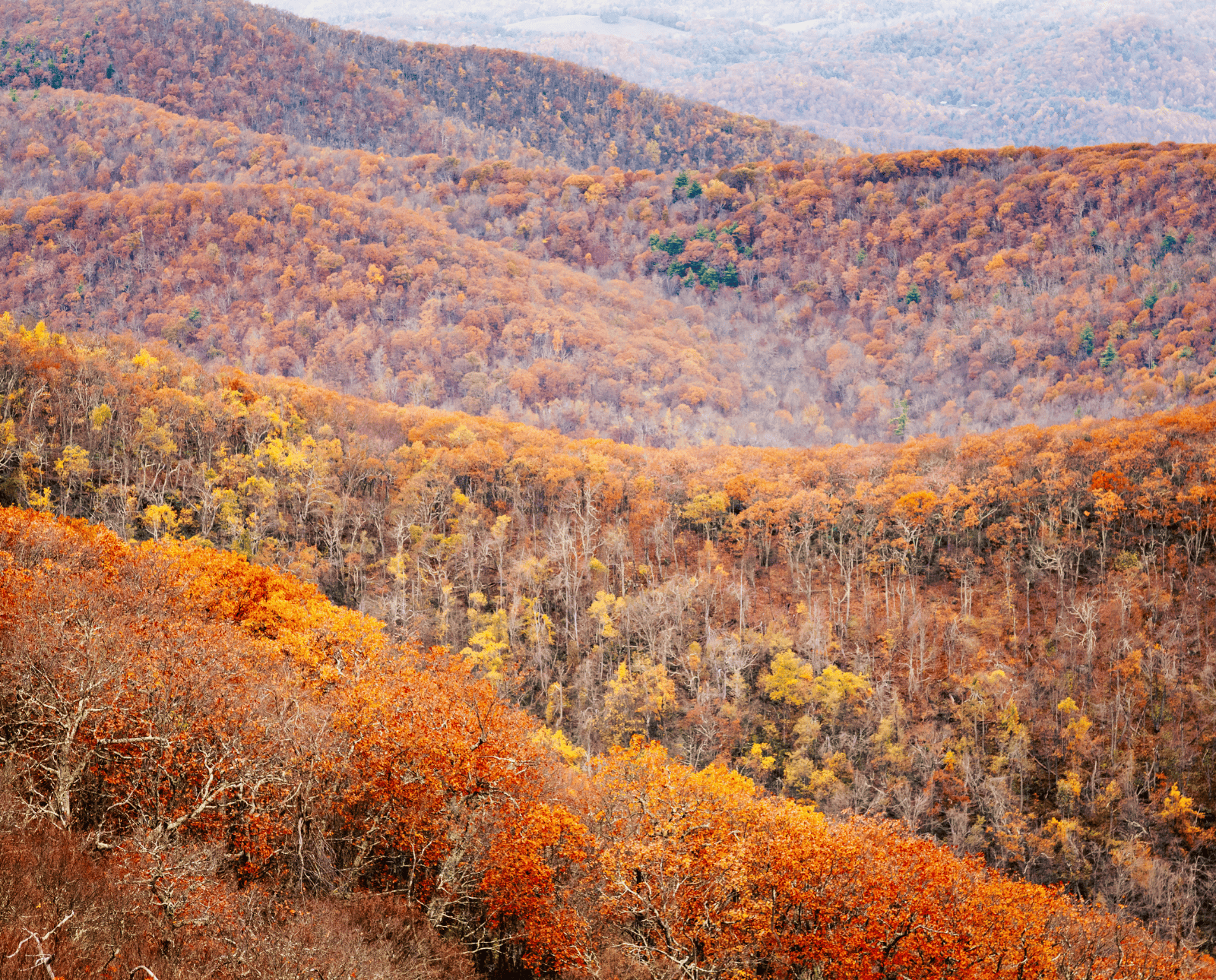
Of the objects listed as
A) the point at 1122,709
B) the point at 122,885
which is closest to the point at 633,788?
the point at 122,885

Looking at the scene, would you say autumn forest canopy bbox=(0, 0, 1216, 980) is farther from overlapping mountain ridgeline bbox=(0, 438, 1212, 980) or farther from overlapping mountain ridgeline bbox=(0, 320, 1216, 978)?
overlapping mountain ridgeline bbox=(0, 320, 1216, 978)

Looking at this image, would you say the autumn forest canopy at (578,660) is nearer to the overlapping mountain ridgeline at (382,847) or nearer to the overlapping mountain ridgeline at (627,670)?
the overlapping mountain ridgeline at (382,847)

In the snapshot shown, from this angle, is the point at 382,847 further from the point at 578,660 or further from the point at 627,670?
the point at 578,660

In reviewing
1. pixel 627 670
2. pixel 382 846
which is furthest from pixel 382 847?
pixel 627 670

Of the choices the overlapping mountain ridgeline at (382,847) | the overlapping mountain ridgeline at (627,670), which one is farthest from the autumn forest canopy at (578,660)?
the overlapping mountain ridgeline at (627,670)

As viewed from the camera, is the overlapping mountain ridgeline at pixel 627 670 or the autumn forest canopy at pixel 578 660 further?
the overlapping mountain ridgeline at pixel 627 670

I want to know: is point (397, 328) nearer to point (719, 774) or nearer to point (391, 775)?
point (719, 774)
